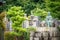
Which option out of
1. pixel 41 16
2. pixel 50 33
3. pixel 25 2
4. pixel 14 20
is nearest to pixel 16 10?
pixel 14 20

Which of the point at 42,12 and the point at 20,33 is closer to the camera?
the point at 20,33

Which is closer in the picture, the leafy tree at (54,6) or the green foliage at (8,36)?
the leafy tree at (54,6)

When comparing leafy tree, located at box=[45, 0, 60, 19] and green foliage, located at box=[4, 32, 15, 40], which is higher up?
leafy tree, located at box=[45, 0, 60, 19]

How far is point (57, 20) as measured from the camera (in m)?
14.1

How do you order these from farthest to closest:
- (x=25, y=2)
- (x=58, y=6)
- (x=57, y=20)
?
(x=25, y=2)
(x=57, y=20)
(x=58, y=6)

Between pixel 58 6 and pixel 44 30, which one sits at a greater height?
pixel 58 6

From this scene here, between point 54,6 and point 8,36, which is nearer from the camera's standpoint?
→ point 54,6

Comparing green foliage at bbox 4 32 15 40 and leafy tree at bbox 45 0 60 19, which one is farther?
green foliage at bbox 4 32 15 40

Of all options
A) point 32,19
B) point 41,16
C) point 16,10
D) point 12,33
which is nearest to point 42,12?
point 41,16

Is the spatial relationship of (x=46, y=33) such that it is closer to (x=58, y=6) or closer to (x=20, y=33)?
(x=58, y=6)

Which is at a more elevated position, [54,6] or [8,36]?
[54,6]

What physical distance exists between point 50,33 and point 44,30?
0.34m

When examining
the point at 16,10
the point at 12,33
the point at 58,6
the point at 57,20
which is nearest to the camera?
the point at 58,6

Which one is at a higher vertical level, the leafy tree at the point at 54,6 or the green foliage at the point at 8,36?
the leafy tree at the point at 54,6
